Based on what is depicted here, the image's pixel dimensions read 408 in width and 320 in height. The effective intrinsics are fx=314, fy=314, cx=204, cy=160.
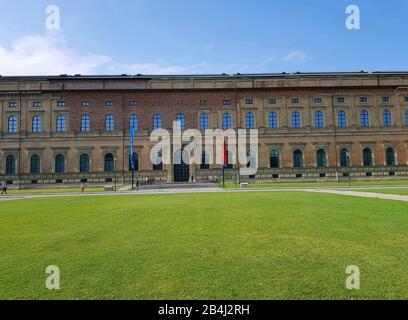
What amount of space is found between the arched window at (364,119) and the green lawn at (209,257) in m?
40.7

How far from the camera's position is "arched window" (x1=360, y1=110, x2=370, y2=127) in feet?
152

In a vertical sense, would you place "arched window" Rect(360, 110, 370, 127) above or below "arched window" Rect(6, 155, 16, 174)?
above

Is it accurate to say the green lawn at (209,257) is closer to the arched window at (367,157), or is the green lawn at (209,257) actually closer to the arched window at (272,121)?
the arched window at (272,121)

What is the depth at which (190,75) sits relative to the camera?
47281 millimetres

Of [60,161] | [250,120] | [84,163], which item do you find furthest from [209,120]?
[60,161]

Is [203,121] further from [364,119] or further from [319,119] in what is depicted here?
[364,119]

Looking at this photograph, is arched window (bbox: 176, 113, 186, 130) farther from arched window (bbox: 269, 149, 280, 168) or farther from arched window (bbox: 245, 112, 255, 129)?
arched window (bbox: 269, 149, 280, 168)

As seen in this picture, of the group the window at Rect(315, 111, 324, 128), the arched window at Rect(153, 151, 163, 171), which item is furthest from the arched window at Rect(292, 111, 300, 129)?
the arched window at Rect(153, 151, 163, 171)

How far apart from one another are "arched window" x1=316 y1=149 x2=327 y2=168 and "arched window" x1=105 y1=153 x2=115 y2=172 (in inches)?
1153

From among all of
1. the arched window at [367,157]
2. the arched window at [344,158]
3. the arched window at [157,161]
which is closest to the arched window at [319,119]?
the arched window at [344,158]

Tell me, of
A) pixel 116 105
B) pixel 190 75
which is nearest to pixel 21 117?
pixel 116 105

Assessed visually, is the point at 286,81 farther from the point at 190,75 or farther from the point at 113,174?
the point at 113,174

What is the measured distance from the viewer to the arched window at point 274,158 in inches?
1779

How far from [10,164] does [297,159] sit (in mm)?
40749
